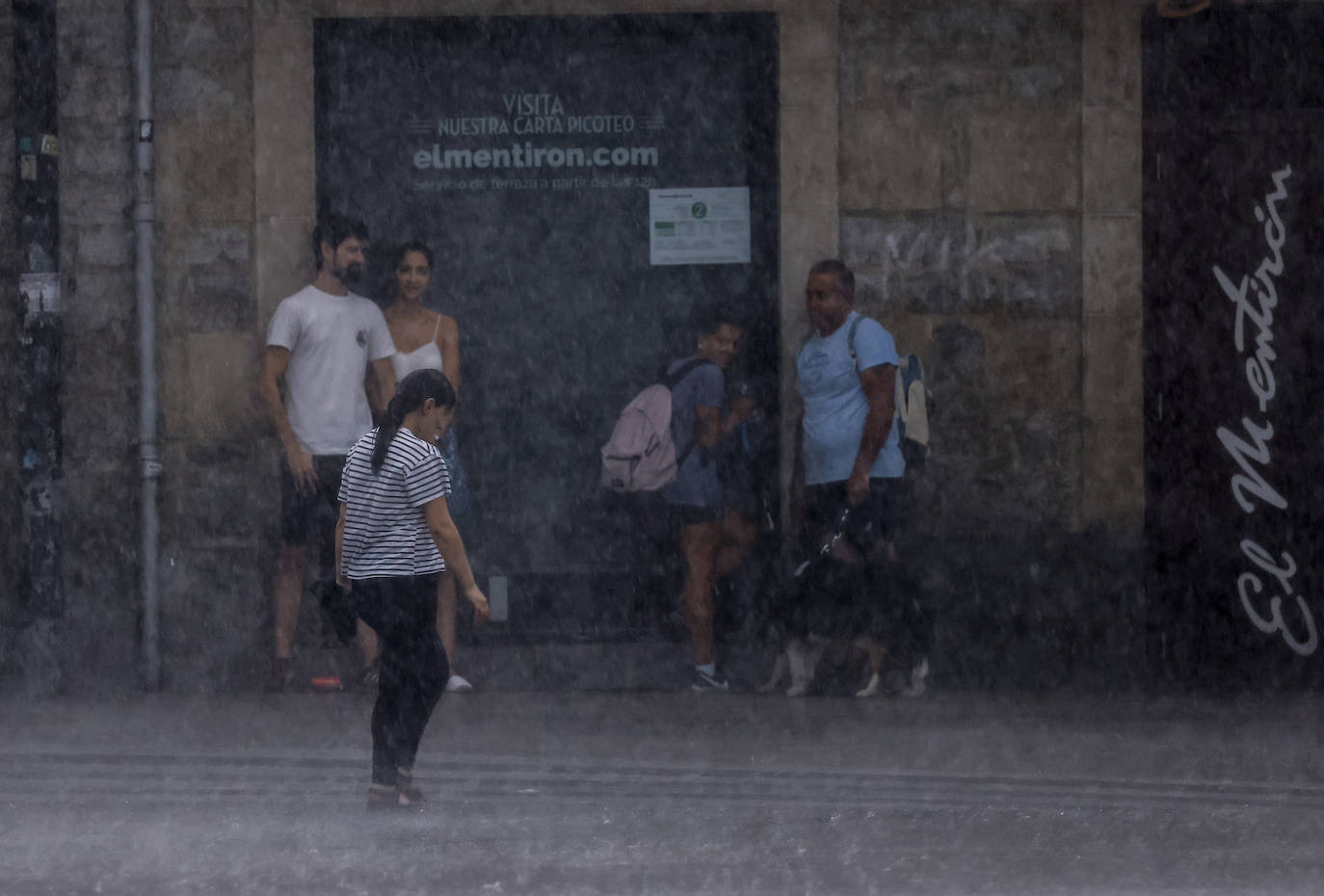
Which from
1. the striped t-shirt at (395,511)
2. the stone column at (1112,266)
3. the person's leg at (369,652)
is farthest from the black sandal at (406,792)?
the stone column at (1112,266)

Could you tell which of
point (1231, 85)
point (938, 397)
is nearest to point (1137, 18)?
point (1231, 85)

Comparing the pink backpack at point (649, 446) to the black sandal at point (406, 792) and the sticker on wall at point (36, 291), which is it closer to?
the black sandal at point (406, 792)

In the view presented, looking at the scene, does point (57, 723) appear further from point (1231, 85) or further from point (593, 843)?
point (1231, 85)

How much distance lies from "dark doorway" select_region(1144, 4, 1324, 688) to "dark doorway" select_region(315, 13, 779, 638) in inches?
75.6

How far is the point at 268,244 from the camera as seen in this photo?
9.64m

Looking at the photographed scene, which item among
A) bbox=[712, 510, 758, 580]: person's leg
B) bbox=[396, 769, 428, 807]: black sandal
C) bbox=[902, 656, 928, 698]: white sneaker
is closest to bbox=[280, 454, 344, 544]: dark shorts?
bbox=[712, 510, 758, 580]: person's leg

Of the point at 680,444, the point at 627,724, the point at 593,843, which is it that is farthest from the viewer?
the point at 680,444

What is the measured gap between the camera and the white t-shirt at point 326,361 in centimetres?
926

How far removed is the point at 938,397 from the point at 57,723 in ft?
14.2

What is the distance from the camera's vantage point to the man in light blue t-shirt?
8938mm

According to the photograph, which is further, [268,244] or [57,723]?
[268,244]

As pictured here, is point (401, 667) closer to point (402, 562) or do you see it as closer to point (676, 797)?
point (402, 562)

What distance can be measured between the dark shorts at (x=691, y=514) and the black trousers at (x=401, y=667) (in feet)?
8.43

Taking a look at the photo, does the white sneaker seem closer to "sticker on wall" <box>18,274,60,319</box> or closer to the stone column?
the stone column
